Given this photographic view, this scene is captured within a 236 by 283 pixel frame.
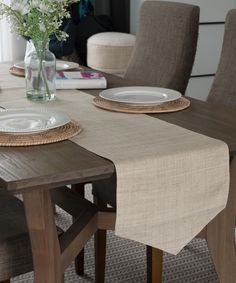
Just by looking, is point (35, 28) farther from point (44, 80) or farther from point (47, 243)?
point (47, 243)

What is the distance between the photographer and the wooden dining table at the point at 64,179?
1159mm

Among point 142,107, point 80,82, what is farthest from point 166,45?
point 142,107

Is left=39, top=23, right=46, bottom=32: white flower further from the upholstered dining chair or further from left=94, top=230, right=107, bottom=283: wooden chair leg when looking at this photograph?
left=94, top=230, right=107, bottom=283: wooden chair leg

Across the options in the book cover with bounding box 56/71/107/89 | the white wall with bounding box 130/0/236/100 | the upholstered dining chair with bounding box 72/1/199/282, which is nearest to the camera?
the book cover with bounding box 56/71/107/89

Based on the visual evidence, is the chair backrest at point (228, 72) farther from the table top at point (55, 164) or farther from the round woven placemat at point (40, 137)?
the round woven placemat at point (40, 137)

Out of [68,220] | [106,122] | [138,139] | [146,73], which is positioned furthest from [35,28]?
[68,220]

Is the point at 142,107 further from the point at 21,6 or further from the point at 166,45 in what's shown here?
the point at 166,45

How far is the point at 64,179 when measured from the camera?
116cm

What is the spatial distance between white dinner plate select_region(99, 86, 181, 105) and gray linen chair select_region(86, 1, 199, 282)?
0.38m

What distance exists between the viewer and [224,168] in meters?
1.38

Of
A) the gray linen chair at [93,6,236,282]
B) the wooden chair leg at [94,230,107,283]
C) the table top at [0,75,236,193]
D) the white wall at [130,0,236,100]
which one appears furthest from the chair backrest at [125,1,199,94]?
the white wall at [130,0,236,100]

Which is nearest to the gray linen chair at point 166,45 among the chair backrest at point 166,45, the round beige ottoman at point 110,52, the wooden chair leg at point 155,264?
the chair backrest at point 166,45

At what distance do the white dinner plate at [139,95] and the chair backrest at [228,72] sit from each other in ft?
1.04

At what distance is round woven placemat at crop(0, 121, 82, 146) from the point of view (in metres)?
1.33
